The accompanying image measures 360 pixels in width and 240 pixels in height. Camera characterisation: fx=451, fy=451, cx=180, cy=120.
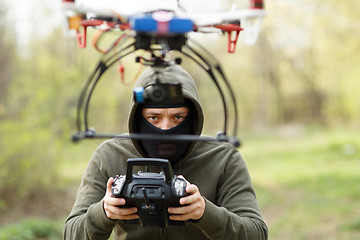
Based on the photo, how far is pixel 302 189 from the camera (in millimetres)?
11078

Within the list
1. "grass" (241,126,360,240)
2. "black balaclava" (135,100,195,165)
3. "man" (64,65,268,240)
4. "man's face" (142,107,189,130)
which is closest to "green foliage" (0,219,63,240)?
"grass" (241,126,360,240)

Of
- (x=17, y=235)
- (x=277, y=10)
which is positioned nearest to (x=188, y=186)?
(x=17, y=235)

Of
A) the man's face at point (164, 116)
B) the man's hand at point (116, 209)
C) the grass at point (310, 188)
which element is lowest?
the grass at point (310, 188)

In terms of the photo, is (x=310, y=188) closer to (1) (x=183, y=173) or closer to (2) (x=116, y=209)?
(1) (x=183, y=173)

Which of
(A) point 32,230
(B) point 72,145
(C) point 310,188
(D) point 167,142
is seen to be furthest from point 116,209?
(C) point 310,188

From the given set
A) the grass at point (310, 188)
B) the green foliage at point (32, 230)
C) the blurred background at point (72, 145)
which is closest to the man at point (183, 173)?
the blurred background at point (72, 145)

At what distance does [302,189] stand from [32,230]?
647 centimetres

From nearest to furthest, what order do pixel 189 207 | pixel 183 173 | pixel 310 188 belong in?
pixel 189 207 → pixel 183 173 → pixel 310 188

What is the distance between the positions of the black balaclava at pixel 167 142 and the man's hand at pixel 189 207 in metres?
0.41

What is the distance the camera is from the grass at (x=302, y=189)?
786 centimetres

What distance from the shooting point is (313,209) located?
9.13 metres

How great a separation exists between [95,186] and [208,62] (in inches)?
41.0

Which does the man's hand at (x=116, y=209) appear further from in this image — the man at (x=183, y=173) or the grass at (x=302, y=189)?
the grass at (x=302, y=189)

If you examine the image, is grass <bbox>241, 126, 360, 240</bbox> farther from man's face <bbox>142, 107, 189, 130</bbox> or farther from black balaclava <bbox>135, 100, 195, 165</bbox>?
man's face <bbox>142, 107, 189, 130</bbox>
